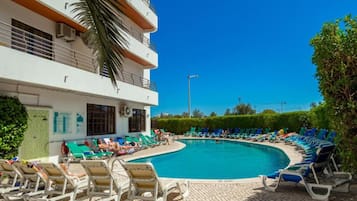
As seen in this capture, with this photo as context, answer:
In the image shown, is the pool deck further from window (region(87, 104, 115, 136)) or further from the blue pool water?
window (region(87, 104, 115, 136))

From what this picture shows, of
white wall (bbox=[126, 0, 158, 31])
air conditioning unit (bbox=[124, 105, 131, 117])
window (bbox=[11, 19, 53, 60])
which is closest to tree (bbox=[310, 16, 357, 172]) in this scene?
window (bbox=[11, 19, 53, 60])

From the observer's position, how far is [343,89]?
20.9 ft

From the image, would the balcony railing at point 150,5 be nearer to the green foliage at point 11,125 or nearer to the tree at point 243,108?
the green foliage at point 11,125

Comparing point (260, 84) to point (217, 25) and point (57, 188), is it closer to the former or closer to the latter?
point (217, 25)

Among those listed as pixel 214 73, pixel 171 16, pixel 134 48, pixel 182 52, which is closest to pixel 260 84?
pixel 214 73

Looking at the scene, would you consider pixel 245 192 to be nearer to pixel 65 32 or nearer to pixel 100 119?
pixel 65 32

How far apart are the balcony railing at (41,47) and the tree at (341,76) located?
7296 millimetres

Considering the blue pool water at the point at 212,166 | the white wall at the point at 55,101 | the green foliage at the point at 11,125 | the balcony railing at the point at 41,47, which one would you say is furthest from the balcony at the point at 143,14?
the green foliage at the point at 11,125

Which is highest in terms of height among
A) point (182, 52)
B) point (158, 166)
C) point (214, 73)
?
point (182, 52)

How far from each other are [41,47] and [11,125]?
4.54 m

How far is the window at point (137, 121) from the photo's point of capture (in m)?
24.5

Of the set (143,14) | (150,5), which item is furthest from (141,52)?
(150,5)

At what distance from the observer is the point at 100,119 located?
1961cm

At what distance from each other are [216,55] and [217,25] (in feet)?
29.8
